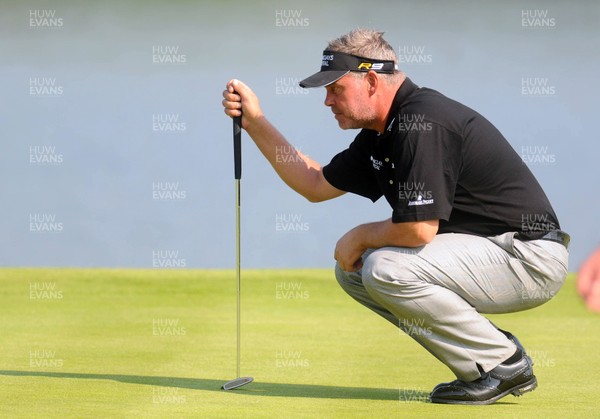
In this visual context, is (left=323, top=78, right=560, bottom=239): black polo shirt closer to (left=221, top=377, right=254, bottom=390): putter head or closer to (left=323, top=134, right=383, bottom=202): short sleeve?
(left=323, top=134, right=383, bottom=202): short sleeve

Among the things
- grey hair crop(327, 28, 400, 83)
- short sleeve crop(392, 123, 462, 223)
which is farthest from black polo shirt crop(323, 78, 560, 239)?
grey hair crop(327, 28, 400, 83)

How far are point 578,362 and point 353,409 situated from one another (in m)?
1.74

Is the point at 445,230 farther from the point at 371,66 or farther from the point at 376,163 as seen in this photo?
the point at 371,66

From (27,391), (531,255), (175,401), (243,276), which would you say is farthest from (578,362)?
(243,276)

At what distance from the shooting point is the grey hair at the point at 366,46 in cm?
397

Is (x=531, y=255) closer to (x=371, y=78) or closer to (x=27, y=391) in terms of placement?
(x=371, y=78)

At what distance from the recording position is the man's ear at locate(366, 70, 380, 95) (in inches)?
156

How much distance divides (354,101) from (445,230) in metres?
0.61

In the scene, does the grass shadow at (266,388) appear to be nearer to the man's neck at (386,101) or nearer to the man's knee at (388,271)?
the man's knee at (388,271)

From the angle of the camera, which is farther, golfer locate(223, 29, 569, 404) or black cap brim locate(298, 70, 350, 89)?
black cap brim locate(298, 70, 350, 89)

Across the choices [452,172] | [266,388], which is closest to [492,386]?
[452,172]

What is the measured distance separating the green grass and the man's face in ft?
3.45

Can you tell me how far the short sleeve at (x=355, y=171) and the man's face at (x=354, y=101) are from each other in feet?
0.90

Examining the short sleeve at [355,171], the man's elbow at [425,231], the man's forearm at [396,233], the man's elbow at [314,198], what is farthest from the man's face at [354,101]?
the man's elbow at [314,198]
